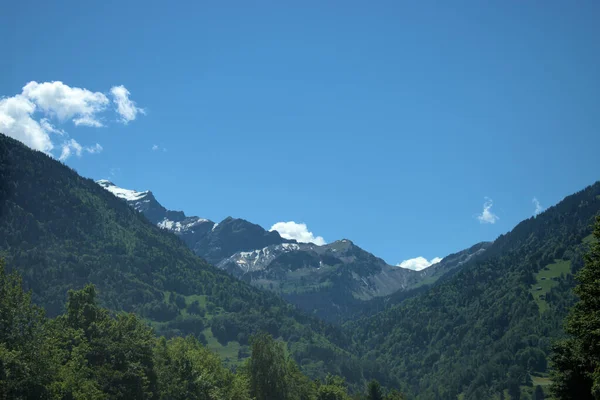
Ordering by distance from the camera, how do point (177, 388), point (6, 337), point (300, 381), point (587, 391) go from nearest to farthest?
point (6, 337) → point (587, 391) → point (177, 388) → point (300, 381)

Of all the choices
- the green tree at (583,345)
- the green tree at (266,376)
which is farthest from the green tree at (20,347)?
the green tree at (583,345)

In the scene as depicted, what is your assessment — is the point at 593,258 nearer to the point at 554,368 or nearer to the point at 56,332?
the point at 554,368

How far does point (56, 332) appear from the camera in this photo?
82062 millimetres

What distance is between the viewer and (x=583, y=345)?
56.7 m

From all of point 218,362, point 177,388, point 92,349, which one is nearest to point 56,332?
point 92,349

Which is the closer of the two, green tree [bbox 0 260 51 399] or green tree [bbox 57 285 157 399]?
green tree [bbox 0 260 51 399]

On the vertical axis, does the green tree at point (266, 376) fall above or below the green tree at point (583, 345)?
below

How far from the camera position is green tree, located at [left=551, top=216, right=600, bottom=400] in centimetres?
5009

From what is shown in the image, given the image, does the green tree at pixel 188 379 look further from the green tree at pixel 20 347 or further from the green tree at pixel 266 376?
the green tree at pixel 20 347

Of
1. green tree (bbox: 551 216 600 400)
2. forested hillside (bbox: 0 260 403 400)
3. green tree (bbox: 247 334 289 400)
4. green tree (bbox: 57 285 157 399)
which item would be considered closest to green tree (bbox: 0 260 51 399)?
forested hillside (bbox: 0 260 403 400)

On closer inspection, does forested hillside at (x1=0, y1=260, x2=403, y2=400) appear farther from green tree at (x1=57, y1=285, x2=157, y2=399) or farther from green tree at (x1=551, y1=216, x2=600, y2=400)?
green tree at (x1=551, y1=216, x2=600, y2=400)

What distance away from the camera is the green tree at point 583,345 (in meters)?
50.1

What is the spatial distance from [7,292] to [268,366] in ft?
188

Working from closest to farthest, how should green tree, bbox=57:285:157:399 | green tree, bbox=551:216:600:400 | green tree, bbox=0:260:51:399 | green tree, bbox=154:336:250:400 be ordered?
1. green tree, bbox=551:216:600:400
2. green tree, bbox=0:260:51:399
3. green tree, bbox=57:285:157:399
4. green tree, bbox=154:336:250:400
